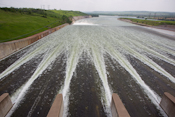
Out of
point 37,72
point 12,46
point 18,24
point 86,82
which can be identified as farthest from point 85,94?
point 18,24

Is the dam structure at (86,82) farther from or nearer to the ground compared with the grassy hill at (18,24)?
nearer to the ground

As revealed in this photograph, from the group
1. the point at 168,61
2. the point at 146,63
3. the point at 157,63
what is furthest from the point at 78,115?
the point at 168,61

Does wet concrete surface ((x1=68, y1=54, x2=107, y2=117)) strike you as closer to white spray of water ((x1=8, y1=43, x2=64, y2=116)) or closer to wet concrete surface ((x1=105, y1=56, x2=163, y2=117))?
wet concrete surface ((x1=105, y1=56, x2=163, y2=117))

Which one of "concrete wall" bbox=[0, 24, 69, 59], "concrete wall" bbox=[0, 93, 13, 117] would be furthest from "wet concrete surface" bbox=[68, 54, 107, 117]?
"concrete wall" bbox=[0, 24, 69, 59]

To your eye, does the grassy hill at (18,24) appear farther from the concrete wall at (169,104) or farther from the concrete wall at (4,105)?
the concrete wall at (169,104)

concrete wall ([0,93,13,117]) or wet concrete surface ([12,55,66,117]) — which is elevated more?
concrete wall ([0,93,13,117])

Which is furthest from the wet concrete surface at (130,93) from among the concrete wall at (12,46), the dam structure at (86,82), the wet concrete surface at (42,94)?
the concrete wall at (12,46)

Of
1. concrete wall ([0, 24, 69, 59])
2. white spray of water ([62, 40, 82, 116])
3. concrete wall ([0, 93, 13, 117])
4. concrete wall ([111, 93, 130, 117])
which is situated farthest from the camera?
concrete wall ([0, 24, 69, 59])

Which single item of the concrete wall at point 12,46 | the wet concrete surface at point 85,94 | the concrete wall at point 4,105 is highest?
the concrete wall at point 12,46

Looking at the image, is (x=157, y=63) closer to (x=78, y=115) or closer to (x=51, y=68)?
(x=78, y=115)
